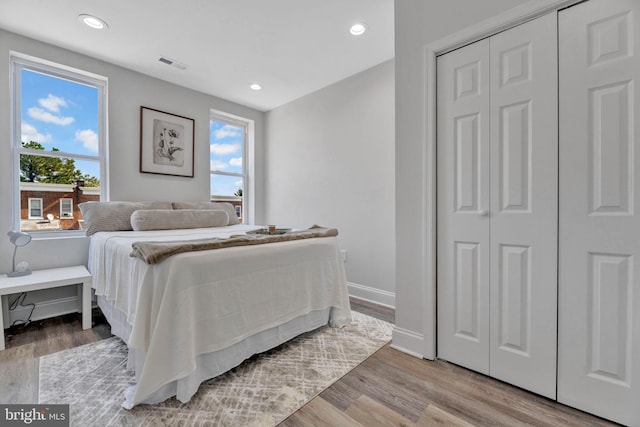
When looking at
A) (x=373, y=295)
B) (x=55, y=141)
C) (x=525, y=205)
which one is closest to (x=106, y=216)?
(x=55, y=141)

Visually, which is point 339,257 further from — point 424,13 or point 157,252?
point 424,13

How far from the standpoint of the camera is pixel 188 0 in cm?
207

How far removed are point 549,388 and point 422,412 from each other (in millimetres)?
694

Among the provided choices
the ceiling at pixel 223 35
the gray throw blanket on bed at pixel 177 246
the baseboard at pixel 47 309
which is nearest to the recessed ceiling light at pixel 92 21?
the ceiling at pixel 223 35

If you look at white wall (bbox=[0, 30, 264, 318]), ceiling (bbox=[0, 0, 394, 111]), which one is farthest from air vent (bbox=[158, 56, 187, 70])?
white wall (bbox=[0, 30, 264, 318])

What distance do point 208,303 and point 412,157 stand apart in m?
1.59

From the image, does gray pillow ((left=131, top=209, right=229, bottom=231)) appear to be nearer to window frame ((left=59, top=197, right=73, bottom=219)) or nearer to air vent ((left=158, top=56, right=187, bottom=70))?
window frame ((left=59, top=197, right=73, bottom=219))

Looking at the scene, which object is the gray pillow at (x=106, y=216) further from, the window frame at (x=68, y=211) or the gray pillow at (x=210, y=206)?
the gray pillow at (x=210, y=206)

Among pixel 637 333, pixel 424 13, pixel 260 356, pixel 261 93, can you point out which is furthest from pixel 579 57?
pixel 261 93

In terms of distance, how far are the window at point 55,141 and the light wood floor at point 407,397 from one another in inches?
54.1

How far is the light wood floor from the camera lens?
131cm

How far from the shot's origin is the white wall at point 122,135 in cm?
242

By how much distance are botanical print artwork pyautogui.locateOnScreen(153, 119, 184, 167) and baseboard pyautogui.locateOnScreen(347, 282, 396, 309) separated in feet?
8.72

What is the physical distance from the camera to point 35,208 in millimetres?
2631
